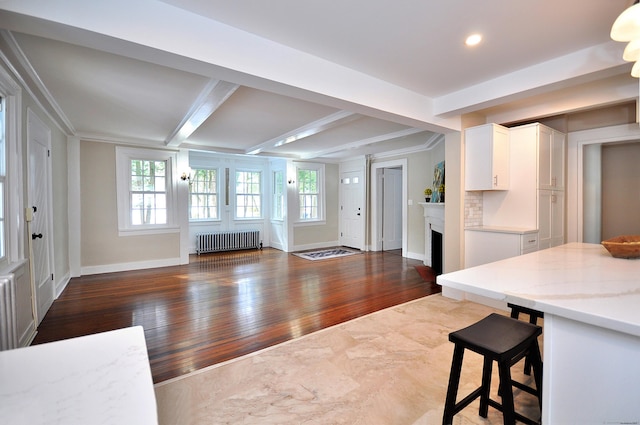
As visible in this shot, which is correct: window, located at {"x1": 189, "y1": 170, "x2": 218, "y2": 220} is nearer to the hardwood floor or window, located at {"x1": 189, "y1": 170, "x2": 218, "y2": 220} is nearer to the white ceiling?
the hardwood floor

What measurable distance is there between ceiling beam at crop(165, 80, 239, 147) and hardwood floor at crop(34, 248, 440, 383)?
2.33m

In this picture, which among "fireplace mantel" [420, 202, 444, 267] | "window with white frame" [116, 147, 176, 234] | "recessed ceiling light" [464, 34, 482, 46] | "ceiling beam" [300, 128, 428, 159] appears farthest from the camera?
"window with white frame" [116, 147, 176, 234]

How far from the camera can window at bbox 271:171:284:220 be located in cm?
778

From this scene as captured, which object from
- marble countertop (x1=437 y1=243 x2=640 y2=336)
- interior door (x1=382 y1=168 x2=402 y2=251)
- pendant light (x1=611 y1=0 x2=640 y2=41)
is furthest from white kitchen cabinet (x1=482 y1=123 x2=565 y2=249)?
interior door (x1=382 y1=168 x2=402 y2=251)

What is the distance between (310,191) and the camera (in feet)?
26.0

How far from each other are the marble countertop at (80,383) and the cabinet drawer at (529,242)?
3.78 meters

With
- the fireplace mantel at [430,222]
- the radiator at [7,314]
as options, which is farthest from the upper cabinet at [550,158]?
the radiator at [7,314]

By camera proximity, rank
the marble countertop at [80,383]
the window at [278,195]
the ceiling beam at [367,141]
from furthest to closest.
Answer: the window at [278,195], the ceiling beam at [367,141], the marble countertop at [80,383]

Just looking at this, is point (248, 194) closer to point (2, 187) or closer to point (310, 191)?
point (310, 191)

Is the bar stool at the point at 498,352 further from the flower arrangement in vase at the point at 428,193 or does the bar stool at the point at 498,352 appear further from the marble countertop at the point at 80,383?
the flower arrangement in vase at the point at 428,193

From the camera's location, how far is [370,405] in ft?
6.15

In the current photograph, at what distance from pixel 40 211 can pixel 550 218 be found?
242 inches

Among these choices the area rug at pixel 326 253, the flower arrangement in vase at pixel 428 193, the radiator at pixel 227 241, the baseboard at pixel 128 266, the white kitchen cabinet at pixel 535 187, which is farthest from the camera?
the radiator at pixel 227 241

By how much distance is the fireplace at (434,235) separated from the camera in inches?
201
